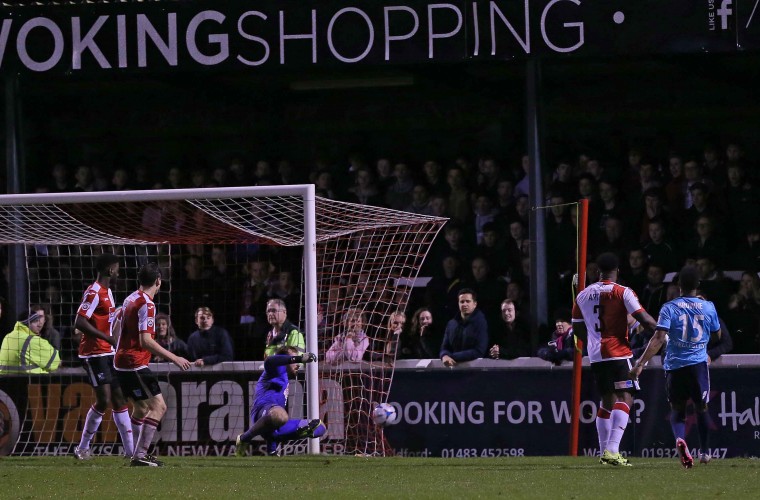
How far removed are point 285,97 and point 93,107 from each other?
2693 millimetres

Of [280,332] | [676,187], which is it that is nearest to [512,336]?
[280,332]

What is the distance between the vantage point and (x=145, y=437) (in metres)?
11.6

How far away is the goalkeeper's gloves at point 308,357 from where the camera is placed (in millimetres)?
11531

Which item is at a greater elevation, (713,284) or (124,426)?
(713,284)

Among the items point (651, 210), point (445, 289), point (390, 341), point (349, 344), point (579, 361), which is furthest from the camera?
point (445, 289)

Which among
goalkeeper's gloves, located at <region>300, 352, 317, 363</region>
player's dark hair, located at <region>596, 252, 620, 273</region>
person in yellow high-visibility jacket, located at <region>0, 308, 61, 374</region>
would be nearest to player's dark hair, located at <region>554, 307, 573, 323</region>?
player's dark hair, located at <region>596, 252, 620, 273</region>

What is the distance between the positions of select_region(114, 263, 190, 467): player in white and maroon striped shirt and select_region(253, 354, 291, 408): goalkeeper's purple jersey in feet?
2.47

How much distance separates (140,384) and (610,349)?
400 cm

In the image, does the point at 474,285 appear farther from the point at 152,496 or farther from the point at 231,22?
the point at 152,496

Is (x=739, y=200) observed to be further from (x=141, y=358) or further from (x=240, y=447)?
(x=141, y=358)

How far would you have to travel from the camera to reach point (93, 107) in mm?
19156

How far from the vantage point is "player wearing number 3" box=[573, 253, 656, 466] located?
34.8 feet

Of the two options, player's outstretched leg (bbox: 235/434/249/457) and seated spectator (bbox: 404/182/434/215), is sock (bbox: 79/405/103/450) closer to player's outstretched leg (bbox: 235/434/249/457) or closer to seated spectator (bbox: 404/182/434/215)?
player's outstretched leg (bbox: 235/434/249/457)

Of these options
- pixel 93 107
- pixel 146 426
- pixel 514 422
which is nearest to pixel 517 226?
pixel 514 422
